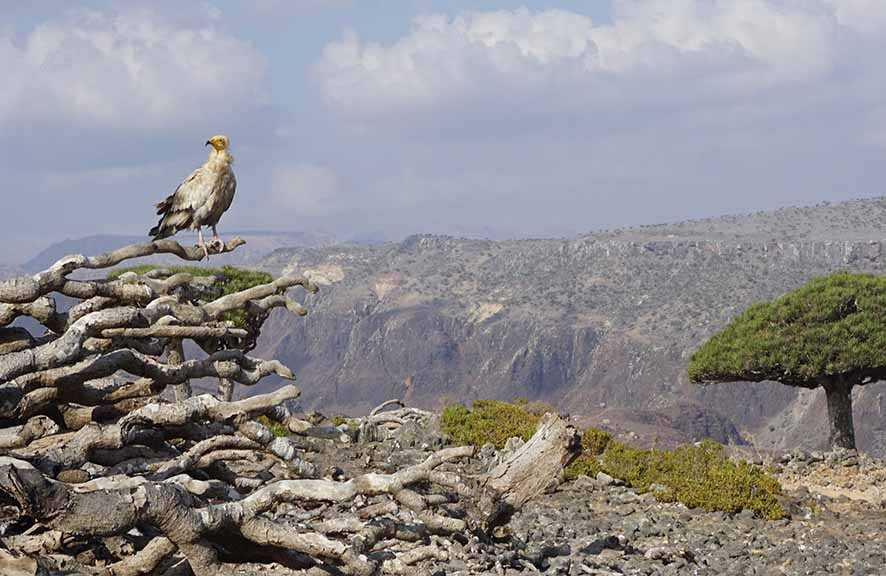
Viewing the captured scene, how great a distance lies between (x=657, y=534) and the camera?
15.1 meters

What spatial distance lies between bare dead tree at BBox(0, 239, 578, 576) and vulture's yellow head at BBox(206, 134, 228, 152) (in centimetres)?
408

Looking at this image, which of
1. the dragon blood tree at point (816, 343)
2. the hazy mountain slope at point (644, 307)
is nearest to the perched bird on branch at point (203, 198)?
the dragon blood tree at point (816, 343)

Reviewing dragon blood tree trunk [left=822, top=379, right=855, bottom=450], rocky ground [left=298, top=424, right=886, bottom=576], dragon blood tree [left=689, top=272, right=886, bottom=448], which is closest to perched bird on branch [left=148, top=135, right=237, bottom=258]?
rocky ground [left=298, top=424, right=886, bottom=576]

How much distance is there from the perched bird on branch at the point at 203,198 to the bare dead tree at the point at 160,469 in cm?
331

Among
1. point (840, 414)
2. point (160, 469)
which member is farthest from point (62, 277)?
point (840, 414)

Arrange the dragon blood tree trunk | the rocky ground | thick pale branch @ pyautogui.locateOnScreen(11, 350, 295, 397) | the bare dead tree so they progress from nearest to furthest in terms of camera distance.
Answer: the bare dead tree, thick pale branch @ pyautogui.locateOnScreen(11, 350, 295, 397), the rocky ground, the dragon blood tree trunk

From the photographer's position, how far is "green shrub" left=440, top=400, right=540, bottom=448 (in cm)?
1947

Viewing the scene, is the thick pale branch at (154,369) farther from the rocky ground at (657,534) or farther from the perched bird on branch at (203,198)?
the perched bird on branch at (203,198)

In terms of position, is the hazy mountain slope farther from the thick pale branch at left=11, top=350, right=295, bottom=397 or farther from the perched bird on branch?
the thick pale branch at left=11, top=350, right=295, bottom=397

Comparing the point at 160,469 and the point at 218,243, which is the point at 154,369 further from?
the point at 218,243

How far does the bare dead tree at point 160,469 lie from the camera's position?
6.39 metres

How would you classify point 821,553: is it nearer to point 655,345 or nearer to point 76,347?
point 76,347

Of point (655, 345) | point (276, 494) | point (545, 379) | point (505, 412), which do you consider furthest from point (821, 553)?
point (545, 379)

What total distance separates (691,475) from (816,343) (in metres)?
7.29
